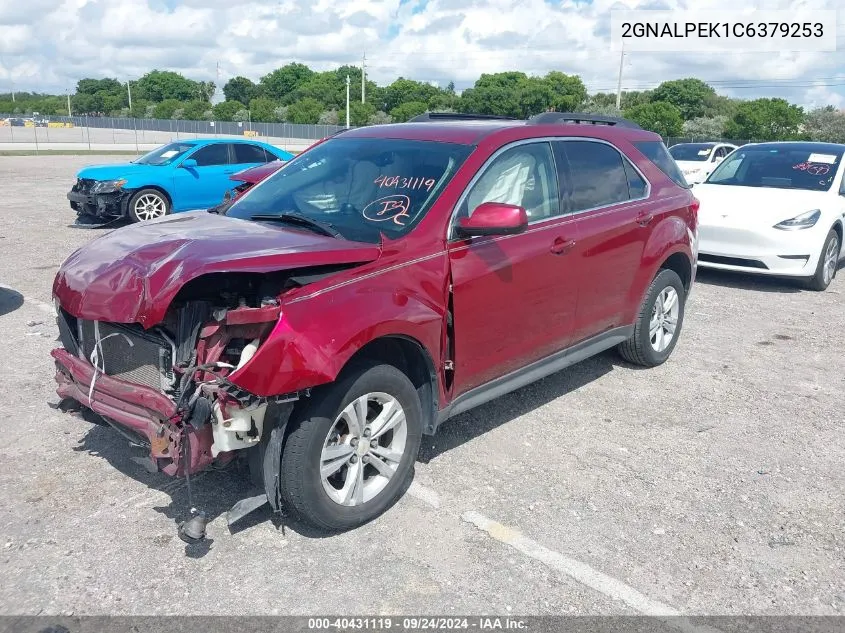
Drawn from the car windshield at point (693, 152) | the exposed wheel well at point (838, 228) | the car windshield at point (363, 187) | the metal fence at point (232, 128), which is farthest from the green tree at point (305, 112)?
the car windshield at point (363, 187)

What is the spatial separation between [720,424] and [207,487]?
332cm

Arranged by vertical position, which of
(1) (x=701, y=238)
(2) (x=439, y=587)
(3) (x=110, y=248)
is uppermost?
(3) (x=110, y=248)

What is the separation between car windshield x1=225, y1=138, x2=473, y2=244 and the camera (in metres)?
3.99

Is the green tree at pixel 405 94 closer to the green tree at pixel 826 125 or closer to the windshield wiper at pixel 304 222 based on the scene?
the green tree at pixel 826 125

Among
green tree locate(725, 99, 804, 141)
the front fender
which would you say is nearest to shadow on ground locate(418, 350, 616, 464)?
the front fender

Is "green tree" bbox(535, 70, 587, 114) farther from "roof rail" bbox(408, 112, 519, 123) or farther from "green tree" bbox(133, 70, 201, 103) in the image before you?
"roof rail" bbox(408, 112, 519, 123)

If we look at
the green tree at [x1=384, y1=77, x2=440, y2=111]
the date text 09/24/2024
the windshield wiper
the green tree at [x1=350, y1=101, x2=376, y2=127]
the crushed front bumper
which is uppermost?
the green tree at [x1=384, y1=77, x2=440, y2=111]

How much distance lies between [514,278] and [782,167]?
24.1 ft

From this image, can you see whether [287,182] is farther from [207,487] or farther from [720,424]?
[720,424]

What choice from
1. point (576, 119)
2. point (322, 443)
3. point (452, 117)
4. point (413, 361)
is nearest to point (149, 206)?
point (452, 117)

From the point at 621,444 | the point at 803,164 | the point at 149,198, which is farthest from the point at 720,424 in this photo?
the point at 149,198

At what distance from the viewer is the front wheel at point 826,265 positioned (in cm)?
907

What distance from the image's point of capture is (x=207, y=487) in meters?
3.99

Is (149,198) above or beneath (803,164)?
beneath
